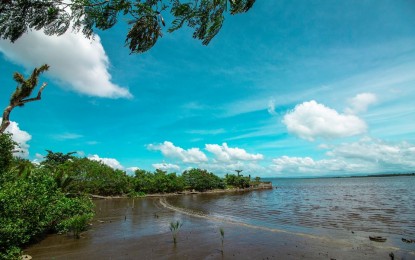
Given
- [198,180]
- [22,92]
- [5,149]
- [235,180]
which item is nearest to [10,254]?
[5,149]

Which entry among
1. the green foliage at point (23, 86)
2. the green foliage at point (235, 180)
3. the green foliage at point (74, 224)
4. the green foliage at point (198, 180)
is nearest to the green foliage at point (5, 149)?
the green foliage at point (23, 86)

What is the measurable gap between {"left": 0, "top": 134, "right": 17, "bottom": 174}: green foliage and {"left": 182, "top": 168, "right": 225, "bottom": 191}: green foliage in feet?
210

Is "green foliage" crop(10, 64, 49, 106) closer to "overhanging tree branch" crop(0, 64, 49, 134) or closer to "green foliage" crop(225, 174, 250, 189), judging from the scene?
"overhanging tree branch" crop(0, 64, 49, 134)

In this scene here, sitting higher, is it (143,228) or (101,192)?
(101,192)

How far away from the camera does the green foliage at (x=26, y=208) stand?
37.4ft

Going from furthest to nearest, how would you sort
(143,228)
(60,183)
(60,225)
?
(60,183) < (143,228) < (60,225)

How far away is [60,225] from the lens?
17750 millimetres

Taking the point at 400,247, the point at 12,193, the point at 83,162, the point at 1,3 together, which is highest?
the point at 83,162

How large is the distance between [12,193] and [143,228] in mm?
11276

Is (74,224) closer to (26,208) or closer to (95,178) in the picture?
(26,208)

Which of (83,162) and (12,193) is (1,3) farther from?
(83,162)

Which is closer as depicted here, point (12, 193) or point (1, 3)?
point (1, 3)

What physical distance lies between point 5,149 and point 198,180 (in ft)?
215

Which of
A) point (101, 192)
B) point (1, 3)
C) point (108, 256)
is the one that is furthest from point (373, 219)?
point (101, 192)
